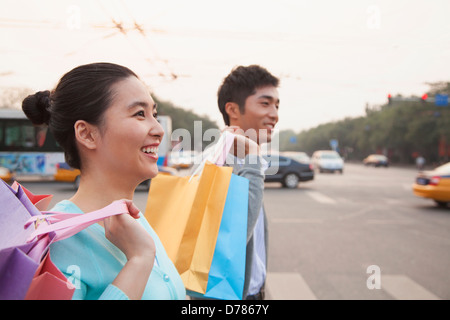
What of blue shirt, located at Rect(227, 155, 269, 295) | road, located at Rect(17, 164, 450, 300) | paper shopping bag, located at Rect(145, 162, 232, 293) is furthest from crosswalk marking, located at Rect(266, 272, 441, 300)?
paper shopping bag, located at Rect(145, 162, 232, 293)

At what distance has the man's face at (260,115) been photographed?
5.97ft

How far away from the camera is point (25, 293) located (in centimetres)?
65

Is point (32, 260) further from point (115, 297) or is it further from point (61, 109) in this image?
point (61, 109)

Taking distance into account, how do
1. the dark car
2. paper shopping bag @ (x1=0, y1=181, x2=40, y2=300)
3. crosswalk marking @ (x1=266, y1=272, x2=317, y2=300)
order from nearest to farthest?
paper shopping bag @ (x1=0, y1=181, x2=40, y2=300)
crosswalk marking @ (x1=266, y1=272, x2=317, y2=300)
the dark car

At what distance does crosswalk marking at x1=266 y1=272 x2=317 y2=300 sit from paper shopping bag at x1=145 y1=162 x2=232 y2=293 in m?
2.48

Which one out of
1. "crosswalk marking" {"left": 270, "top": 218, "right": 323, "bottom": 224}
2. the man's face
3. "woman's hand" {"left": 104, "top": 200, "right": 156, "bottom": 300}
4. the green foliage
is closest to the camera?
"woman's hand" {"left": 104, "top": 200, "right": 156, "bottom": 300}

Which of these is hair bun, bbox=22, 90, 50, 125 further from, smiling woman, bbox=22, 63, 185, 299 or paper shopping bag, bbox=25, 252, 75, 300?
paper shopping bag, bbox=25, 252, 75, 300

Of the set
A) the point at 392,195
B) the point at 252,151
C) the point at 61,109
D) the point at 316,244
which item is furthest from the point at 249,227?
the point at 392,195

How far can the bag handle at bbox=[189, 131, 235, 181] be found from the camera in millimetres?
1501

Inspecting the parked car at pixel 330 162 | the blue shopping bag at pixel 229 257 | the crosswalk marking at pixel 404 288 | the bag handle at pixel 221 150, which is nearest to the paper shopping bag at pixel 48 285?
the blue shopping bag at pixel 229 257

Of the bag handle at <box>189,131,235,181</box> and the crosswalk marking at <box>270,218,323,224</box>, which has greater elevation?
the bag handle at <box>189,131,235,181</box>

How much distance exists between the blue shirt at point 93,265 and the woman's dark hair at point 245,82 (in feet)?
3.70

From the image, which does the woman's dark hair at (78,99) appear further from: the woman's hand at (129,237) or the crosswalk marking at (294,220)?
the crosswalk marking at (294,220)
